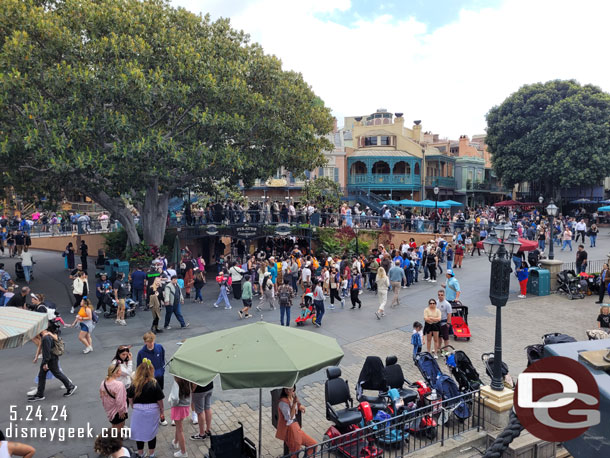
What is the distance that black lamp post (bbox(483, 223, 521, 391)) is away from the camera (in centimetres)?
769

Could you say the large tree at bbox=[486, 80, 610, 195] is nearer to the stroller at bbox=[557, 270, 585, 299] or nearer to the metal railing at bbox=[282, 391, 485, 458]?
the stroller at bbox=[557, 270, 585, 299]

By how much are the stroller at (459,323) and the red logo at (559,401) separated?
9.88m

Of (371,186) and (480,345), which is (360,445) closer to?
(480,345)

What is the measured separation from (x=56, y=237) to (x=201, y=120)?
59.5 feet

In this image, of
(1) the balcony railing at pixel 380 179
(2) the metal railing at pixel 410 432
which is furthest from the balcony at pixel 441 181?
(2) the metal railing at pixel 410 432

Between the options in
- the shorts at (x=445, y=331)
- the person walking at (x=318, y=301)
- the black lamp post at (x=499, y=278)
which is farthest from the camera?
the person walking at (x=318, y=301)

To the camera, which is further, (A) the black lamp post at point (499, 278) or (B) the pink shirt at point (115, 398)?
(A) the black lamp post at point (499, 278)

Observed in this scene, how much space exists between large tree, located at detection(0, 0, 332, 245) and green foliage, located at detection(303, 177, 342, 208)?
37.8 feet

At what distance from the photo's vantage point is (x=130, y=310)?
15.4 metres

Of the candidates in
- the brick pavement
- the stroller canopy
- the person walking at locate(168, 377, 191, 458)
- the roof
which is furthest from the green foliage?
the person walking at locate(168, 377, 191, 458)

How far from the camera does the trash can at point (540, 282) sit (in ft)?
59.4

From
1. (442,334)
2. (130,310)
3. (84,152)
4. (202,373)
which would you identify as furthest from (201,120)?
(202,373)

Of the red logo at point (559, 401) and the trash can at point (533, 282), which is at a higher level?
the red logo at point (559, 401)

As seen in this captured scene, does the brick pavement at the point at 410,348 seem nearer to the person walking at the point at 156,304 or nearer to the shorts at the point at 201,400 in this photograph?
the shorts at the point at 201,400
